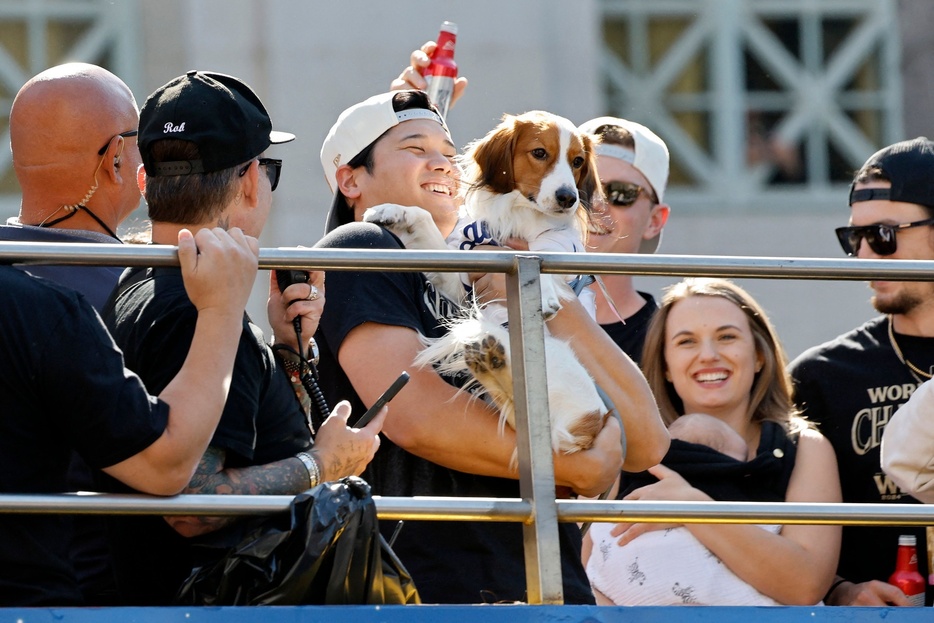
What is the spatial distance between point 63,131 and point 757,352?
7.11 feet

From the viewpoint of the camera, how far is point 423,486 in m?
3.63

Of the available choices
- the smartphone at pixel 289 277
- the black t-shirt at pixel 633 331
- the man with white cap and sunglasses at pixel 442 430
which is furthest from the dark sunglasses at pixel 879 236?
the smartphone at pixel 289 277

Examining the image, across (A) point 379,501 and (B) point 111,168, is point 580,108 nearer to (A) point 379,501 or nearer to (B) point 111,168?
(B) point 111,168

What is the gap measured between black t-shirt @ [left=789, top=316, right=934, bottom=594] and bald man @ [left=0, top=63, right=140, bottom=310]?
2148 millimetres

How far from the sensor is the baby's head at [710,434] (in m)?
4.50

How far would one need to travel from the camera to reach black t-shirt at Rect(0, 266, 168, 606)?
2.84 meters

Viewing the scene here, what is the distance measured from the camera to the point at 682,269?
3260 millimetres

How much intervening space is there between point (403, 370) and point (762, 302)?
8119 mm

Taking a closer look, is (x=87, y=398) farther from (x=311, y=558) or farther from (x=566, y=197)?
(x=566, y=197)

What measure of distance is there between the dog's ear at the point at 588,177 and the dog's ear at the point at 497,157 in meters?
0.23

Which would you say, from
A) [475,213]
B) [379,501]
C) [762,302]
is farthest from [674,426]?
[762,302]

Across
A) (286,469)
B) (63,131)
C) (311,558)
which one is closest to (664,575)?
(286,469)

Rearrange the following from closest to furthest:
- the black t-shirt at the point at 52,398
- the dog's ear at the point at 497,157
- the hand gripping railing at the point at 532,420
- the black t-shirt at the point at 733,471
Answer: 1. the black t-shirt at the point at 52,398
2. the hand gripping railing at the point at 532,420
3. the black t-shirt at the point at 733,471
4. the dog's ear at the point at 497,157

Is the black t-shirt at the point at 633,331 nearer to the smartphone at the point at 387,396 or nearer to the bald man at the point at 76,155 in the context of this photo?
the bald man at the point at 76,155
